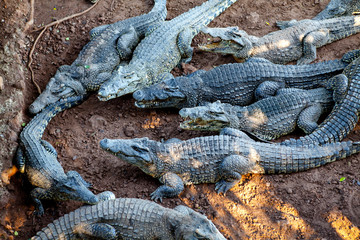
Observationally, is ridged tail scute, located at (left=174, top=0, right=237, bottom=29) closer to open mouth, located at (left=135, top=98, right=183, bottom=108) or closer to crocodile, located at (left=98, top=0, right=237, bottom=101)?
crocodile, located at (left=98, top=0, right=237, bottom=101)

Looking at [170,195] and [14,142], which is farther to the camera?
[14,142]

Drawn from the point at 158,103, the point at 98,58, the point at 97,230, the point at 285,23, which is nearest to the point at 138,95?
the point at 158,103

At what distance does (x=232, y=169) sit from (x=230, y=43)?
2.46m

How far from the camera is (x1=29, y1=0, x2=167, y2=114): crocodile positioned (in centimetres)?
569

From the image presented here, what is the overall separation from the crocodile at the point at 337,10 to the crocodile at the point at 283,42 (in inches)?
15.5

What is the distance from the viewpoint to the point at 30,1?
651 centimetres

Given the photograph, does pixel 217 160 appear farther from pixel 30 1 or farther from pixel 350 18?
pixel 30 1

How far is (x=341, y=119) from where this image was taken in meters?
4.65

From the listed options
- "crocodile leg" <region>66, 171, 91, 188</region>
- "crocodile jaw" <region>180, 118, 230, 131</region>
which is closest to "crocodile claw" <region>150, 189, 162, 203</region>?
"crocodile leg" <region>66, 171, 91, 188</region>

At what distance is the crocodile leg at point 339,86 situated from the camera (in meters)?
4.81

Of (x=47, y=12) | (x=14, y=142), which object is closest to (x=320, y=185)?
(x=14, y=142)

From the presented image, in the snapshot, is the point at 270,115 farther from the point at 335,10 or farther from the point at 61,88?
the point at 61,88

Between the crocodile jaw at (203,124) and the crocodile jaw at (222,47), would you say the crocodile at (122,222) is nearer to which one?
the crocodile jaw at (203,124)

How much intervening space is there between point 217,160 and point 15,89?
2.97 meters
